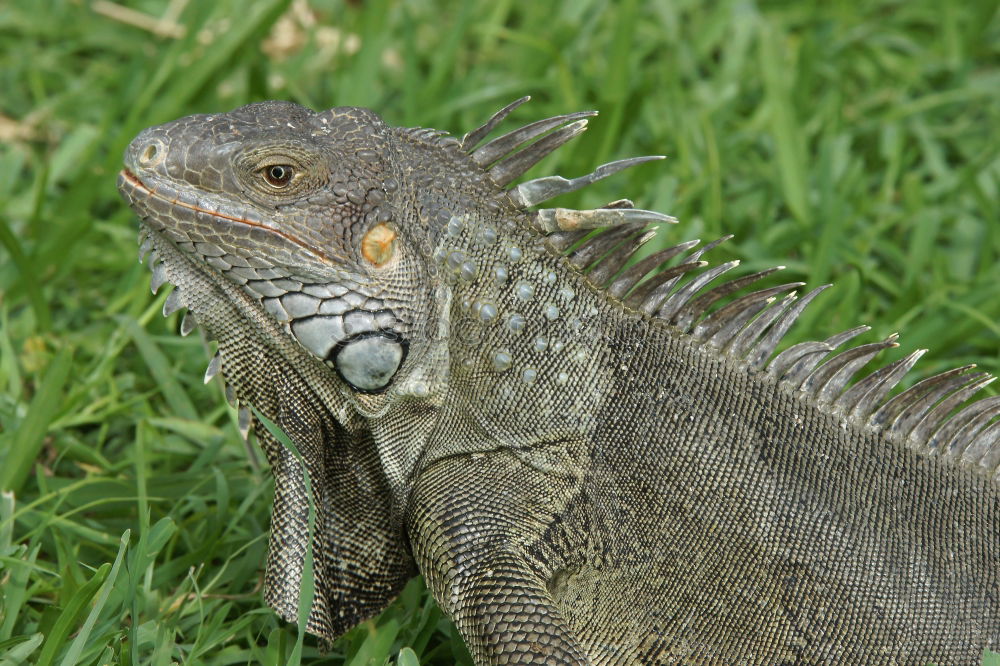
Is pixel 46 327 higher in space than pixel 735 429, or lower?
lower

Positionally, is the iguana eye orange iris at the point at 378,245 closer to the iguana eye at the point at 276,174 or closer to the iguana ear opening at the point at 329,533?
the iguana eye at the point at 276,174

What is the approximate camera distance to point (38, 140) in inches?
236

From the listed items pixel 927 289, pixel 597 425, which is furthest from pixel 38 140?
pixel 927 289

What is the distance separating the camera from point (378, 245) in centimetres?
307

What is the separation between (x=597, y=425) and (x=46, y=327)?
2.68 metres

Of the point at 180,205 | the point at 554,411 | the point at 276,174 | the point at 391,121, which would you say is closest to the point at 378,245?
the point at 276,174

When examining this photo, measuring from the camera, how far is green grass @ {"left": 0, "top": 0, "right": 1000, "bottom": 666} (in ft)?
12.0

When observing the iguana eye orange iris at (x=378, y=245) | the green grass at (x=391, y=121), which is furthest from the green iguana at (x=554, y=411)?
the green grass at (x=391, y=121)

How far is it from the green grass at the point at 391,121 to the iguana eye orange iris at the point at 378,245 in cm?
102

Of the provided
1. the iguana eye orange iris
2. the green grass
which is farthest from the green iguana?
the green grass

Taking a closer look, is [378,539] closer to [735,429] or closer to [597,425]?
[597,425]

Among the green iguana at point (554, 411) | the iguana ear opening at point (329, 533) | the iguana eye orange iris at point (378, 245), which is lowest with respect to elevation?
the iguana ear opening at point (329, 533)

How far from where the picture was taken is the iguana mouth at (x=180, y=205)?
9.93 ft

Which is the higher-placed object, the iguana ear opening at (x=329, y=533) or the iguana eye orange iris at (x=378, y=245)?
the iguana eye orange iris at (x=378, y=245)
